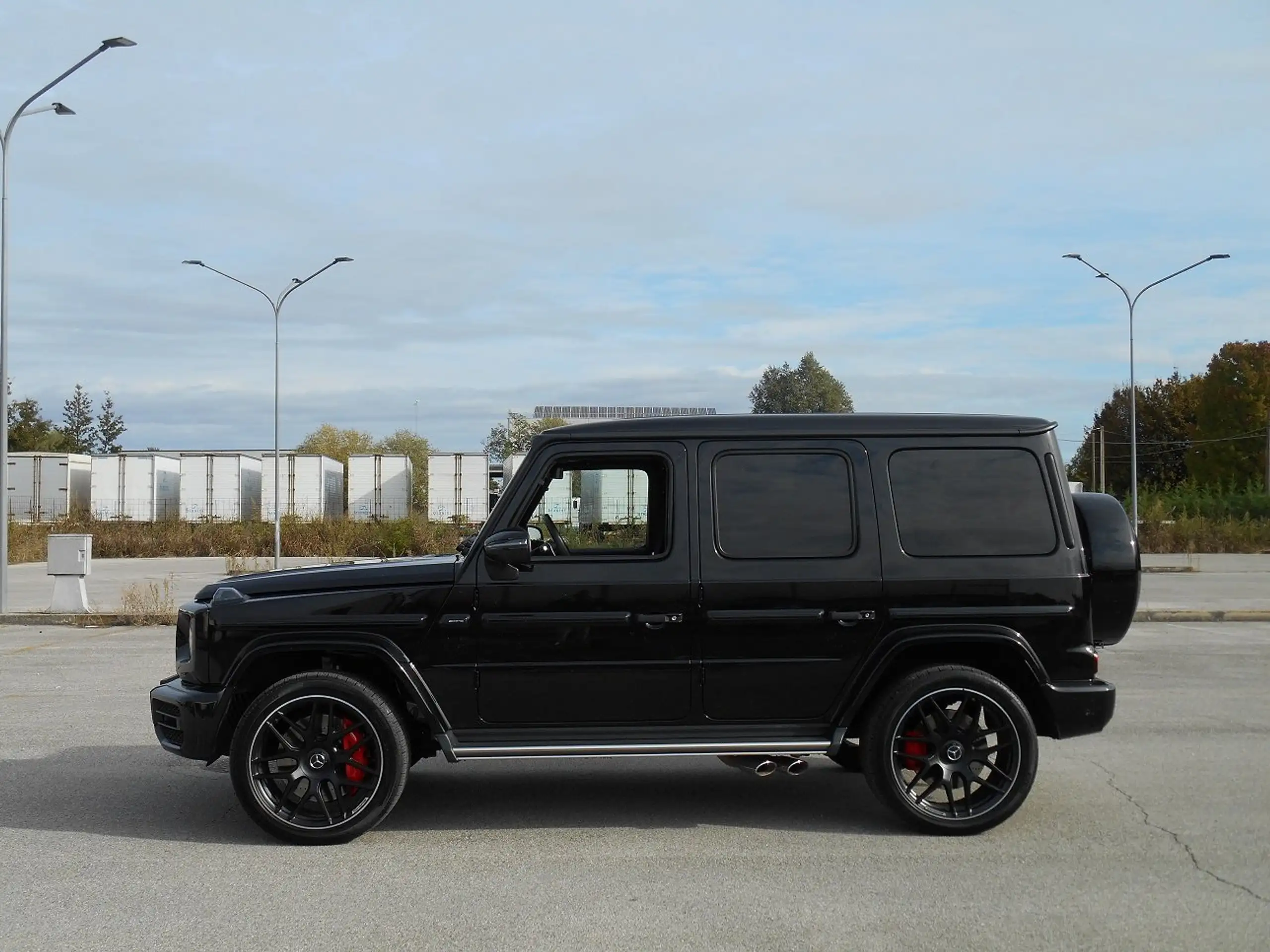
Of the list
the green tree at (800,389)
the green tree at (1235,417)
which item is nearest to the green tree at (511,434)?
the green tree at (800,389)

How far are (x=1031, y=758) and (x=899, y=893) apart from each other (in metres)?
1.24

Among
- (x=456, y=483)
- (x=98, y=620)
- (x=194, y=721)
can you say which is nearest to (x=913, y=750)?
(x=194, y=721)

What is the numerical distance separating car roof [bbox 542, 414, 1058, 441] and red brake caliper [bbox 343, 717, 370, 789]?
5.69 feet

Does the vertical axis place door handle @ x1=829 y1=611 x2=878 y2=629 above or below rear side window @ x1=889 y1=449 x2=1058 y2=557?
below

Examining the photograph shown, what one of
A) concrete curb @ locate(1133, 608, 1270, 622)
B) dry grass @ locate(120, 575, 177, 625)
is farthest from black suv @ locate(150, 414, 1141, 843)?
concrete curb @ locate(1133, 608, 1270, 622)

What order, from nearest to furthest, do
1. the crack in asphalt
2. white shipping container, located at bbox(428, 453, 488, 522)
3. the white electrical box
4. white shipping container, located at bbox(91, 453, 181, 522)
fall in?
Result: the crack in asphalt < the white electrical box < white shipping container, located at bbox(428, 453, 488, 522) < white shipping container, located at bbox(91, 453, 181, 522)

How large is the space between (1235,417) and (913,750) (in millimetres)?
80997

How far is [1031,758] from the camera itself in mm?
6125

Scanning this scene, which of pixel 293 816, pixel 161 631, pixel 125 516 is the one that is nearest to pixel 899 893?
pixel 293 816

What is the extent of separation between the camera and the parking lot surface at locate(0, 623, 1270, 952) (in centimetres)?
482

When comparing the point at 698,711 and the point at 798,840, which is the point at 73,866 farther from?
the point at 798,840

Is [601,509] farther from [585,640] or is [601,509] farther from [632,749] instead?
[632,749]

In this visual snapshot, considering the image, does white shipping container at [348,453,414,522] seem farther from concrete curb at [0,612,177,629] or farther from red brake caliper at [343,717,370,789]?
red brake caliper at [343,717,370,789]

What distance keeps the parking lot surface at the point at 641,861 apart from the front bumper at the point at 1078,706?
54 cm
